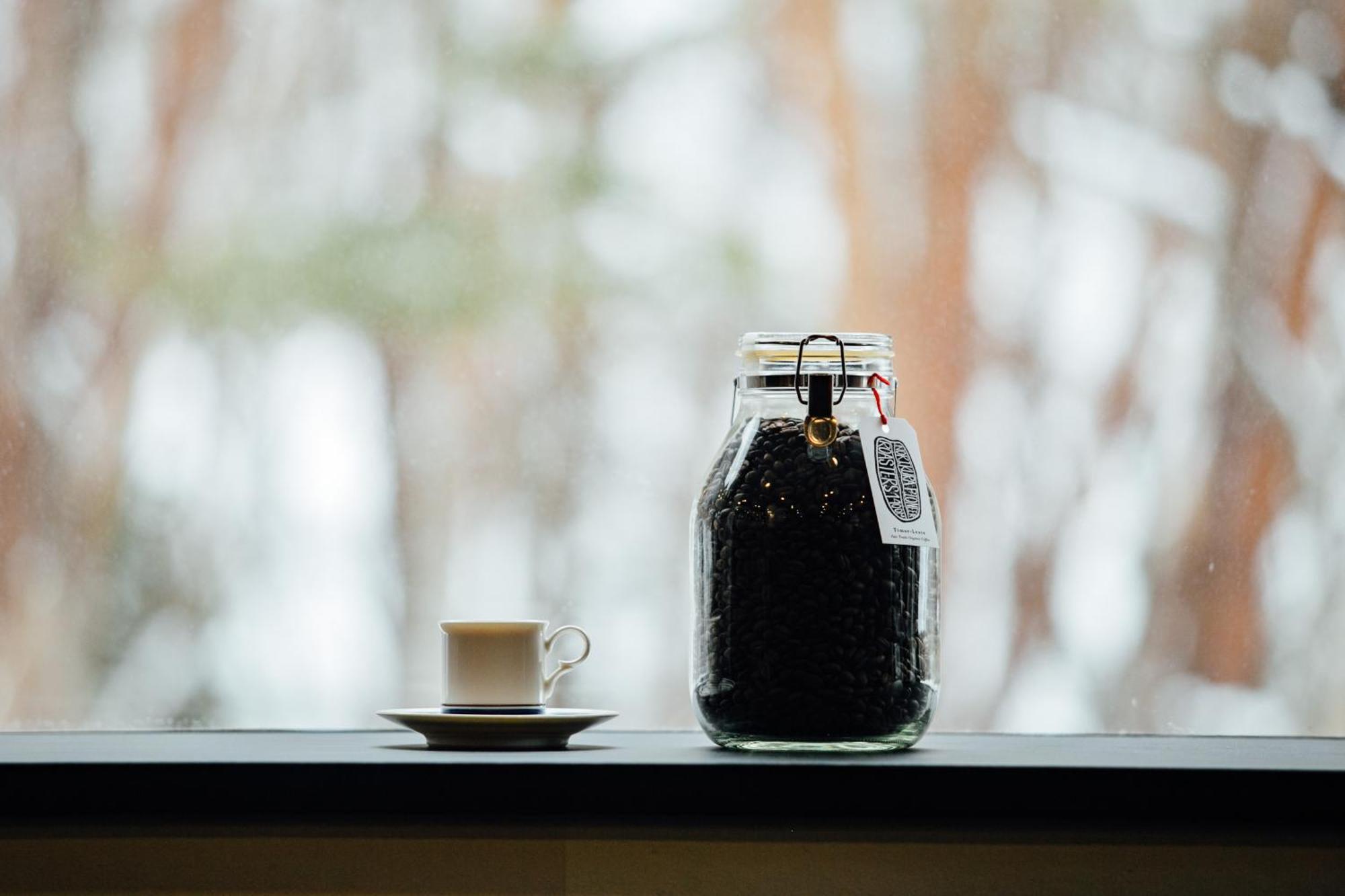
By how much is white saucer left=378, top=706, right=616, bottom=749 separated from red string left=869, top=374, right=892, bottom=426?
314 millimetres

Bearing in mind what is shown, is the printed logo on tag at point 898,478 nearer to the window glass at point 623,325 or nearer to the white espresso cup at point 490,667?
the white espresso cup at point 490,667

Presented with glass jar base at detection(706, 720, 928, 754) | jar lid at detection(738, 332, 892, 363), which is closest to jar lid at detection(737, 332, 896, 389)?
jar lid at detection(738, 332, 892, 363)

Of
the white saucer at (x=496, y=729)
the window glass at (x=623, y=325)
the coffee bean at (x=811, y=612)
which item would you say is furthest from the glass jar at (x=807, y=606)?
the window glass at (x=623, y=325)

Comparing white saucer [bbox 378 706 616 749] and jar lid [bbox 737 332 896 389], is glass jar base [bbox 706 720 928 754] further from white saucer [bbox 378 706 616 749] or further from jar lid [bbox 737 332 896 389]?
jar lid [bbox 737 332 896 389]

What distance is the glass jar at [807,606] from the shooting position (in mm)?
1036

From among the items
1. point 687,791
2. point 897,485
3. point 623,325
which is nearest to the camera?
point 687,791

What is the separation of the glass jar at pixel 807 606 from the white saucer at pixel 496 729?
0.10m

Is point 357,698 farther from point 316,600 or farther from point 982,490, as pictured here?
point 982,490

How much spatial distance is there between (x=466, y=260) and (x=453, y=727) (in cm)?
60

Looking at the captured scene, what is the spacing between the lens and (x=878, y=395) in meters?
1.12

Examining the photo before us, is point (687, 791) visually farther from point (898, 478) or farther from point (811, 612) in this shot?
point (898, 478)

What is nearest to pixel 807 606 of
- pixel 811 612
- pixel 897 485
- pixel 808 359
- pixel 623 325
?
pixel 811 612

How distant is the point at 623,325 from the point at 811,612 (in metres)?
0.57

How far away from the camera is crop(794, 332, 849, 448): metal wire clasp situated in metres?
1.09
